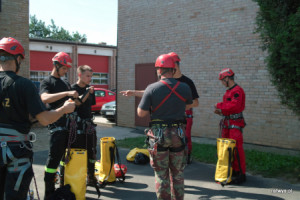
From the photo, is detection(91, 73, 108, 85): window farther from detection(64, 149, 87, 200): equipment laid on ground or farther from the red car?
detection(64, 149, 87, 200): equipment laid on ground

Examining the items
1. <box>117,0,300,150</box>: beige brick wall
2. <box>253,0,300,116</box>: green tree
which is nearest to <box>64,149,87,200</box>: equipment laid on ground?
<box>253,0,300,116</box>: green tree

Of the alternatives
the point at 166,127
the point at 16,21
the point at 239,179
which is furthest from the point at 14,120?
the point at 16,21

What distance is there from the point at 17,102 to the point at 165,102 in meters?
1.70

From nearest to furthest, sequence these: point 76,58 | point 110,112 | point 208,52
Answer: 1. point 208,52
2. point 110,112
3. point 76,58

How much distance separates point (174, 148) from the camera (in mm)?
3629

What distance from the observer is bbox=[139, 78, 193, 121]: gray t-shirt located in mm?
3512

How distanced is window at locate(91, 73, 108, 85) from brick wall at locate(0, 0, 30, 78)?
18.2 meters

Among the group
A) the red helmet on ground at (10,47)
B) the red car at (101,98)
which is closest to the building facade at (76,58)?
the red car at (101,98)

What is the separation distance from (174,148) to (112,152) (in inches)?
70.7

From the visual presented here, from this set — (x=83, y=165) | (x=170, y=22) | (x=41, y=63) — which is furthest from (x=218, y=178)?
(x=41, y=63)

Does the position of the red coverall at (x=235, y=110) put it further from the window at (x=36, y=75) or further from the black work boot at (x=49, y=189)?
the window at (x=36, y=75)

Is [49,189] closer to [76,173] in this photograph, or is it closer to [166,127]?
[76,173]

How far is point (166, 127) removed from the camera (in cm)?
360

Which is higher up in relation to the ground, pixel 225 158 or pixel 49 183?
pixel 225 158
